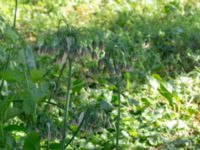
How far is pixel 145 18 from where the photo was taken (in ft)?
19.1

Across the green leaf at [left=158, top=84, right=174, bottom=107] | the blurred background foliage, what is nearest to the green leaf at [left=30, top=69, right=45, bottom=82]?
the blurred background foliage

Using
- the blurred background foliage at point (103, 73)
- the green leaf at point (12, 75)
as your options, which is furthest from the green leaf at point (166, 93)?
the green leaf at point (12, 75)

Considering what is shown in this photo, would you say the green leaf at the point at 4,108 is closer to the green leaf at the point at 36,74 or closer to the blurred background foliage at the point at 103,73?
the blurred background foliage at the point at 103,73

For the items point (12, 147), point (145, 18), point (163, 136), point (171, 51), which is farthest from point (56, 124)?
point (145, 18)

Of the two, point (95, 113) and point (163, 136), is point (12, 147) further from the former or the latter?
point (163, 136)

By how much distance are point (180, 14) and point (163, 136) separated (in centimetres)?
262

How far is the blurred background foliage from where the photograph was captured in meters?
2.22

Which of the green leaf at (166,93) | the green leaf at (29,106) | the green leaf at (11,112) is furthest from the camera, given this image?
the green leaf at (166,93)

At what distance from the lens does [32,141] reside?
2.23 meters

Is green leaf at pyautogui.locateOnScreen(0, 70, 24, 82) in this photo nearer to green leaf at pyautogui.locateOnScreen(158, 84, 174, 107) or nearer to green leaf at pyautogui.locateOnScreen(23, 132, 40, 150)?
green leaf at pyautogui.locateOnScreen(23, 132, 40, 150)

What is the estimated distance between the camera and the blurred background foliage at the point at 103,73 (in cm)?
222

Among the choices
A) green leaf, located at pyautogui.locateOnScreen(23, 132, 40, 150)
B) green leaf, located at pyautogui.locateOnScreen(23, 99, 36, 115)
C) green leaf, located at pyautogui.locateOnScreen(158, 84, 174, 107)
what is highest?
green leaf, located at pyautogui.locateOnScreen(158, 84, 174, 107)

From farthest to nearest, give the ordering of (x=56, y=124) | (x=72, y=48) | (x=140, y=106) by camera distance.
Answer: (x=140, y=106) < (x=56, y=124) < (x=72, y=48)

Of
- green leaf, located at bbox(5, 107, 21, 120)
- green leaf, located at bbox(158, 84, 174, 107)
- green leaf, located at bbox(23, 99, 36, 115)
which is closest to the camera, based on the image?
green leaf, located at bbox(23, 99, 36, 115)
